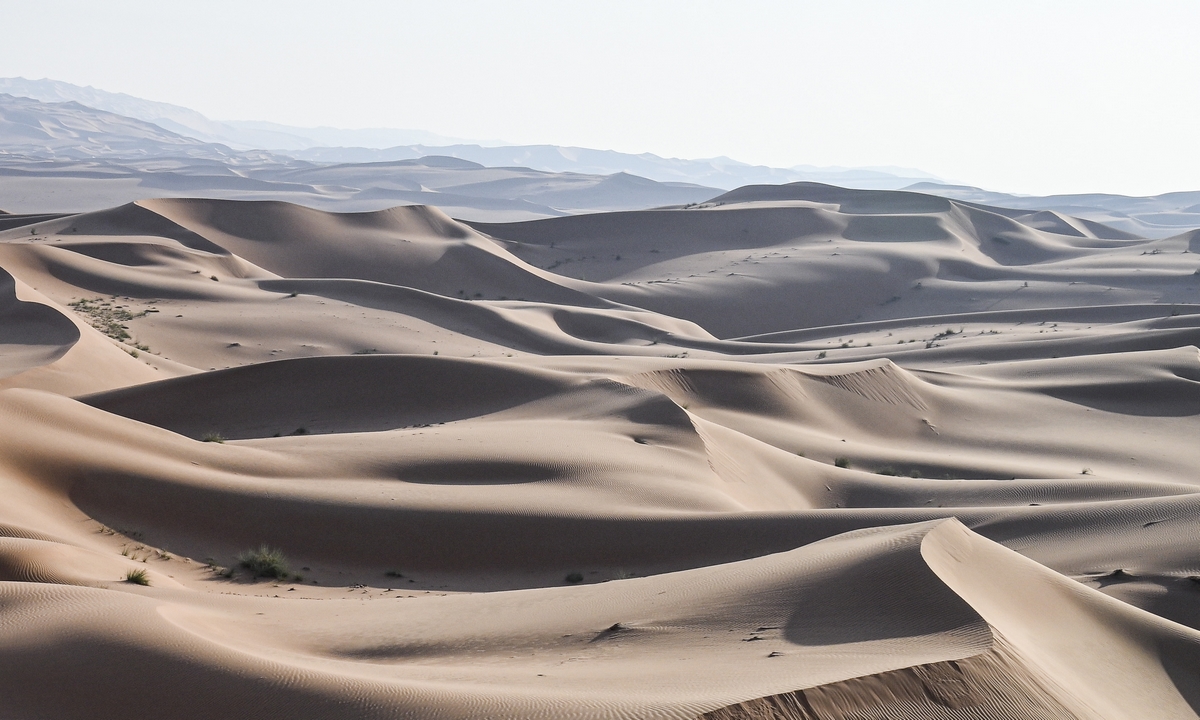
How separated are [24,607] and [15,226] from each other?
55.0 meters

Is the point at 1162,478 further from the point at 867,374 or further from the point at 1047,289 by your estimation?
the point at 1047,289

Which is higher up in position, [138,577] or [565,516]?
[138,577]

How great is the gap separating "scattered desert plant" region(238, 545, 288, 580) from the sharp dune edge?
250mm

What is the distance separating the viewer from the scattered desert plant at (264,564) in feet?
40.0

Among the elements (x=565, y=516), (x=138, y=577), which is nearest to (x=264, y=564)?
(x=138, y=577)

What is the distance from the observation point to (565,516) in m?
14.3

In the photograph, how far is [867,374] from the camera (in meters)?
27.5

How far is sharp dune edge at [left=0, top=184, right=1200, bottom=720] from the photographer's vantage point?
→ 691 centimetres

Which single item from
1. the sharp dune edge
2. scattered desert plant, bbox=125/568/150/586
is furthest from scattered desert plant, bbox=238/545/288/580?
scattered desert plant, bbox=125/568/150/586

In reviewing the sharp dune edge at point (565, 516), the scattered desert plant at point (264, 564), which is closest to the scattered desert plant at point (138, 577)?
the sharp dune edge at point (565, 516)

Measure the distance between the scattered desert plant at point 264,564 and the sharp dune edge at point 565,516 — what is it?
0.25 meters

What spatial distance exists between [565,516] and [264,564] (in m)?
3.90

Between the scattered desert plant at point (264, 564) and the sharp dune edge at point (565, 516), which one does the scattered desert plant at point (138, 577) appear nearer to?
the sharp dune edge at point (565, 516)

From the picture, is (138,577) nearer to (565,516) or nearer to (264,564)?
(264,564)
